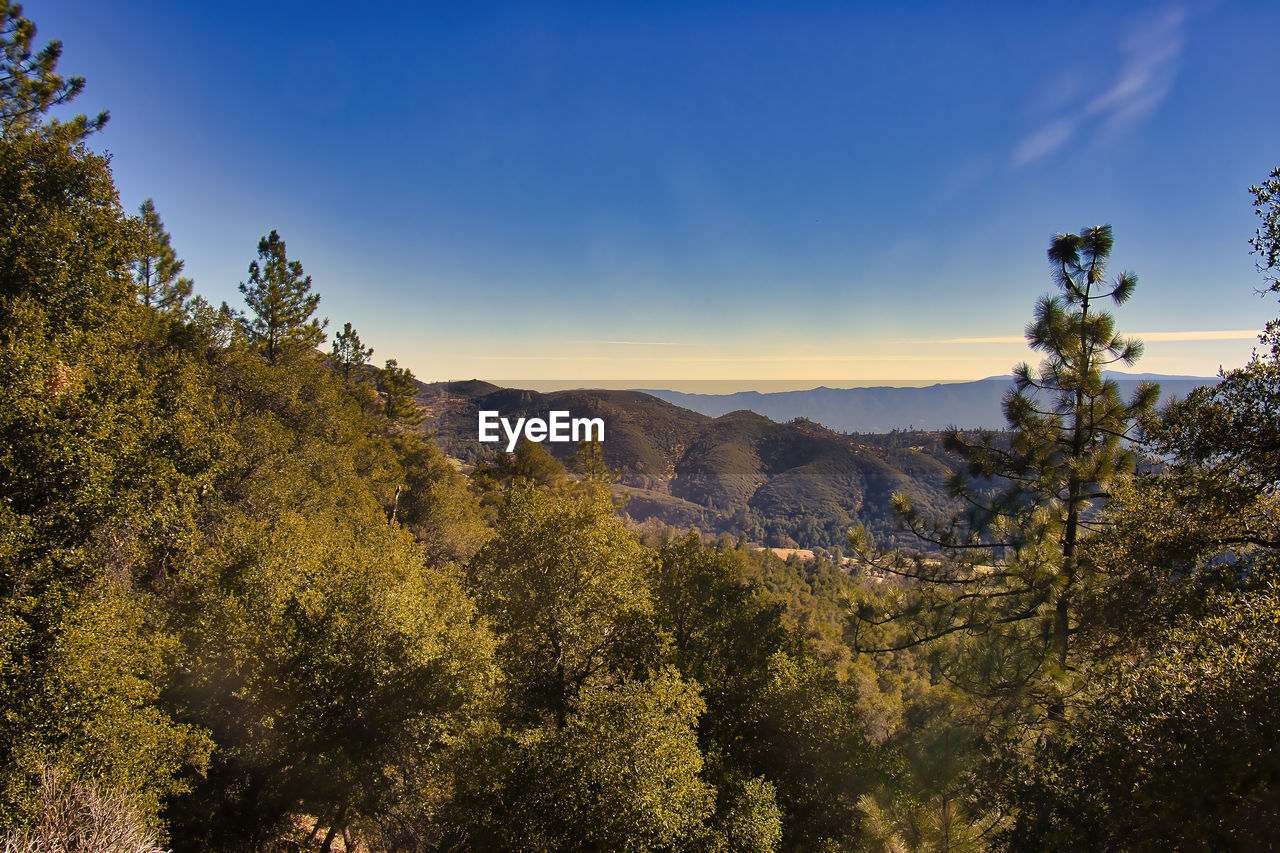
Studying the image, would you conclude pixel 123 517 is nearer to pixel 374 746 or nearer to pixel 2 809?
pixel 2 809

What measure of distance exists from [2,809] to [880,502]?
19319 cm

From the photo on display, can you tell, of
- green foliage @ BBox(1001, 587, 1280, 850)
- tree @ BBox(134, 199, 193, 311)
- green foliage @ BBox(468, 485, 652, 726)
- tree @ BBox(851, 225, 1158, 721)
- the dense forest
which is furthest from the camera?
tree @ BBox(134, 199, 193, 311)

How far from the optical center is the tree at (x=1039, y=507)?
29.2 ft

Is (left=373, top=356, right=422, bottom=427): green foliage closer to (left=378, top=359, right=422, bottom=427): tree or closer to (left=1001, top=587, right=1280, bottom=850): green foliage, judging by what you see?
(left=378, top=359, right=422, bottom=427): tree

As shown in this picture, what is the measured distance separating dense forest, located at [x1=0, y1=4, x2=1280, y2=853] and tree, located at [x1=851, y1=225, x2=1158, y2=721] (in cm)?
6

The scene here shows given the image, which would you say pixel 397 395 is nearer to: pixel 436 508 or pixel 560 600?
pixel 436 508

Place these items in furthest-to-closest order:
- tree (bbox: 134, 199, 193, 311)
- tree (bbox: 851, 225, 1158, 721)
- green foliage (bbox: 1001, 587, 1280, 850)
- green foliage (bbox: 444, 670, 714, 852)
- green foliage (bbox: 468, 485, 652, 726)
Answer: tree (bbox: 134, 199, 193, 311) → green foliage (bbox: 468, 485, 652, 726) → tree (bbox: 851, 225, 1158, 721) → green foliage (bbox: 444, 670, 714, 852) → green foliage (bbox: 1001, 587, 1280, 850)

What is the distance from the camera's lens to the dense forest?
6.15 metres

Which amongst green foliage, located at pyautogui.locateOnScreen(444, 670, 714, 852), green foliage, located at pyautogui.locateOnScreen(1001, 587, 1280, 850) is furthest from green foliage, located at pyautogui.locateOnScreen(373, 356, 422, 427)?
green foliage, located at pyautogui.locateOnScreen(1001, 587, 1280, 850)

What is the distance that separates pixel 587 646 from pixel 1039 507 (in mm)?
10423

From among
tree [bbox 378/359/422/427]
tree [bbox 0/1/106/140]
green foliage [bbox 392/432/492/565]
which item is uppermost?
tree [bbox 0/1/106/140]

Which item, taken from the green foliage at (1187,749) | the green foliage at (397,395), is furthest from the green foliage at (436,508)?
the green foliage at (1187,749)

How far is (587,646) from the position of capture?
1235cm

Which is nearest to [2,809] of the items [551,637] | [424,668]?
[424,668]
